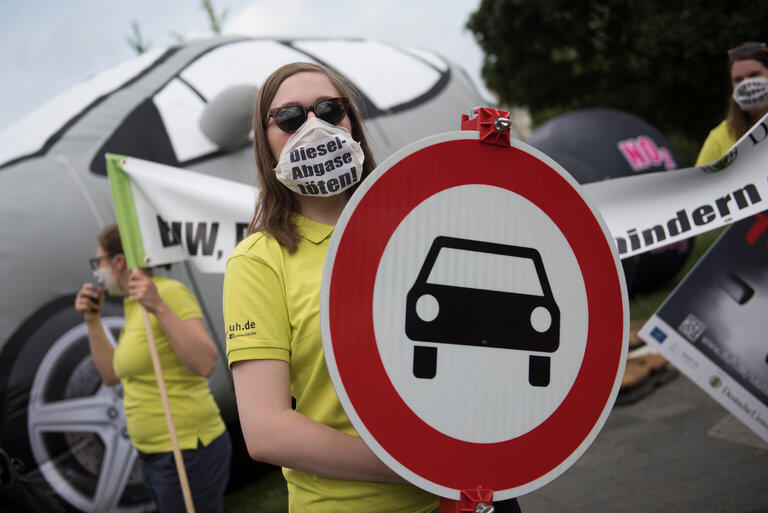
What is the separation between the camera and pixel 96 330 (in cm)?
362

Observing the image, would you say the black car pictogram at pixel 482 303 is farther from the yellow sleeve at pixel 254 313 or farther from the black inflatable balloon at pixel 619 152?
the black inflatable balloon at pixel 619 152

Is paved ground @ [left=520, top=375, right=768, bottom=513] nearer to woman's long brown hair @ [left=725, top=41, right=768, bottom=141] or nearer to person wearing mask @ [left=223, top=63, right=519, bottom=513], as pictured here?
woman's long brown hair @ [left=725, top=41, right=768, bottom=141]

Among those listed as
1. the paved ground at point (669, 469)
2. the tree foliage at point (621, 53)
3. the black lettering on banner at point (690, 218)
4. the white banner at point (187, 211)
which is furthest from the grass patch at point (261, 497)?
the tree foliage at point (621, 53)

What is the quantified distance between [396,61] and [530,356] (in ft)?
19.4

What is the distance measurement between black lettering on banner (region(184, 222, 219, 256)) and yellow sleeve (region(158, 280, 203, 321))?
0.34 m

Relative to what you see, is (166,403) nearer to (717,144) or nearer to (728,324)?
(728,324)

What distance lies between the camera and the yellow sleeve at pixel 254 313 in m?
1.32

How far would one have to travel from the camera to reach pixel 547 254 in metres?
1.37

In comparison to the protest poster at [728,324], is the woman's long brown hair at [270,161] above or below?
above

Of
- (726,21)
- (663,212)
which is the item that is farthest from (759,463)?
(726,21)

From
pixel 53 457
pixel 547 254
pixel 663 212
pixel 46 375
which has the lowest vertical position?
pixel 53 457

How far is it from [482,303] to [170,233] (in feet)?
8.52

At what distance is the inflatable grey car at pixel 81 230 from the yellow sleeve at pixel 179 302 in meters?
1.22

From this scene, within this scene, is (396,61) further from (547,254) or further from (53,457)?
(547,254)
